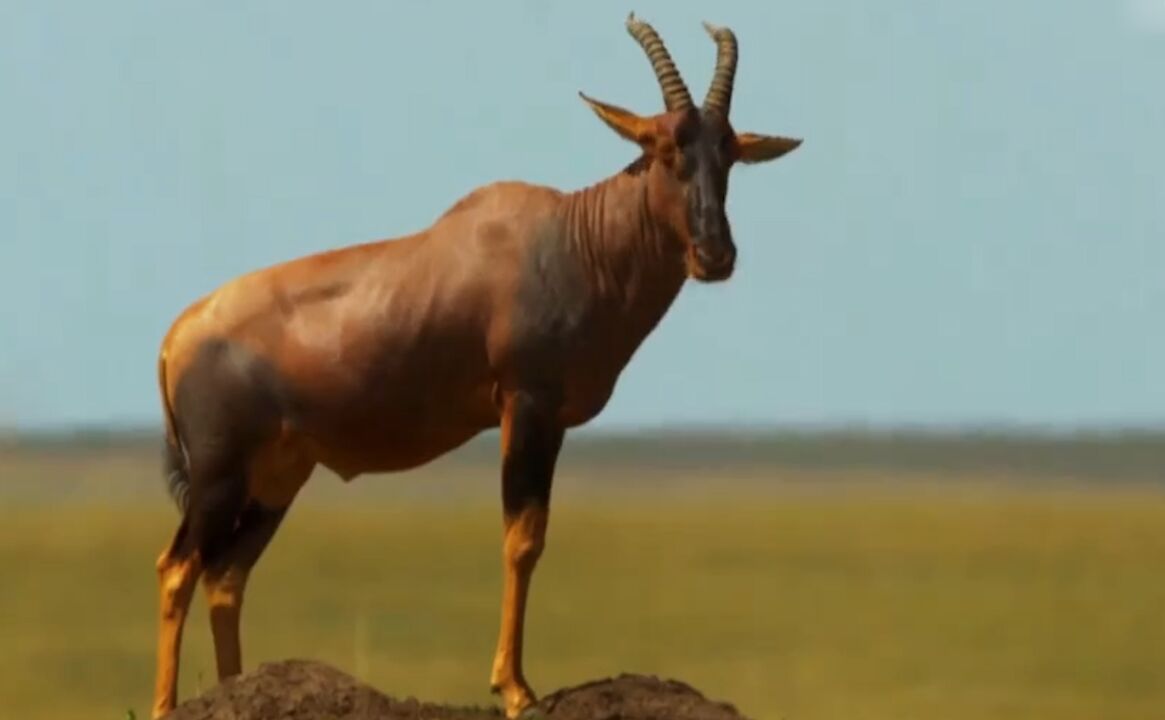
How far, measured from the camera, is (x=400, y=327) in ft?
26.2

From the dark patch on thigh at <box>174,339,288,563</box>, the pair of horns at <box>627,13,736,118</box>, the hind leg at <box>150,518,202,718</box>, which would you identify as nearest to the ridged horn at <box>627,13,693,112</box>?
the pair of horns at <box>627,13,736,118</box>

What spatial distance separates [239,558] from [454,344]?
1348mm

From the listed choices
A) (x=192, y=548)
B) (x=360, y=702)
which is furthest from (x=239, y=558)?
(x=360, y=702)

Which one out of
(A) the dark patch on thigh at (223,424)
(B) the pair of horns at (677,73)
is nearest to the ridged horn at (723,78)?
(B) the pair of horns at (677,73)

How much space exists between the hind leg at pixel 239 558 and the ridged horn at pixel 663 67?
214cm

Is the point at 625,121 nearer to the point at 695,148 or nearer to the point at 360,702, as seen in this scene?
the point at 695,148

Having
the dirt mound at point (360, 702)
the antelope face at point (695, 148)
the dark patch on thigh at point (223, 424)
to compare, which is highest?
the antelope face at point (695, 148)

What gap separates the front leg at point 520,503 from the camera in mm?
7695

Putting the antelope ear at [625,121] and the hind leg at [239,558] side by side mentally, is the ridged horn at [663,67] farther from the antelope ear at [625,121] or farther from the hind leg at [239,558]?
the hind leg at [239,558]

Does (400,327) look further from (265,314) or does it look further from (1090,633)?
(1090,633)

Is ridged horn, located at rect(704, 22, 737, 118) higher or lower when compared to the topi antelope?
higher

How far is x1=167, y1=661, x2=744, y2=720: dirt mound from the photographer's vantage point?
7.62m

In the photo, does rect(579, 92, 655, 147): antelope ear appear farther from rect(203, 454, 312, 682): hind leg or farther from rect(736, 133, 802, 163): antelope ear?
rect(203, 454, 312, 682): hind leg

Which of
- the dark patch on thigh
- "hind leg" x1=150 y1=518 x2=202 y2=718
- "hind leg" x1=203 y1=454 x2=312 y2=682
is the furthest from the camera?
"hind leg" x1=203 y1=454 x2=312 y2=682
